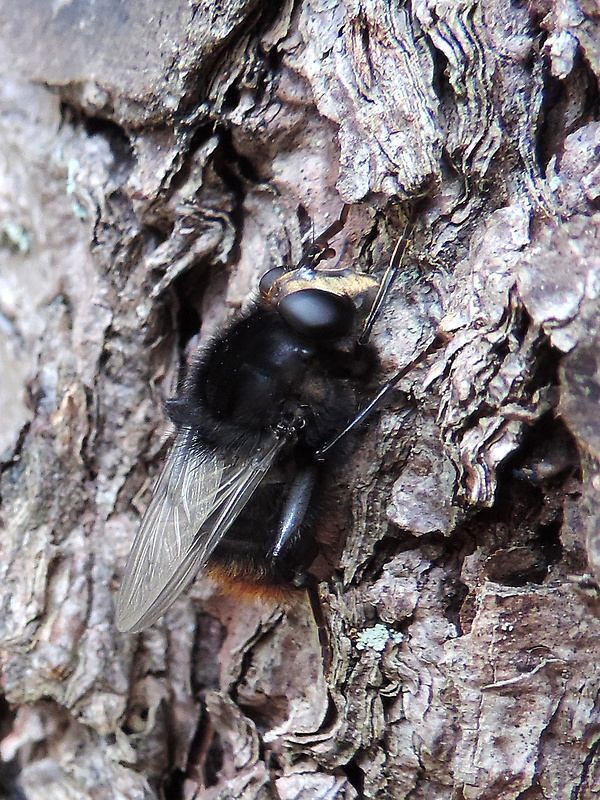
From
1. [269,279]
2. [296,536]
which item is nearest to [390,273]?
[269,279]

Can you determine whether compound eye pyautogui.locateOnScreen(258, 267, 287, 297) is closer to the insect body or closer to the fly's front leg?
the insect body

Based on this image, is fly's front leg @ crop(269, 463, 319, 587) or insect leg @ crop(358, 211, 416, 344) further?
fly's front leg @ crop(269, 463, 319, 587)

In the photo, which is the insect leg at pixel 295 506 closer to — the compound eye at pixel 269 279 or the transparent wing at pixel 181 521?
the transparent wing at pixel 181 521

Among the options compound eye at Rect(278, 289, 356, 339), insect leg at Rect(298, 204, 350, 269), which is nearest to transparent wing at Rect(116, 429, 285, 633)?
compound eye at Rect(278, 289, 356, 339)

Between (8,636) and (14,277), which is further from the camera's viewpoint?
(14,277)

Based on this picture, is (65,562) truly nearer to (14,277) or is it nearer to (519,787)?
(14,277)

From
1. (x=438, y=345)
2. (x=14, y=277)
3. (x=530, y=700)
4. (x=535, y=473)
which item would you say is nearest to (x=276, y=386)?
(x=438, y=345)

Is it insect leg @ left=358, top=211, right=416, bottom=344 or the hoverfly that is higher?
insect leg @ left=358, top=211, right=416, bottom=344
